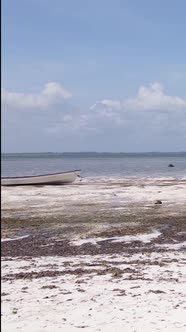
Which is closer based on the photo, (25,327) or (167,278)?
(25,327)

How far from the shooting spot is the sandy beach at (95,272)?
7.75m

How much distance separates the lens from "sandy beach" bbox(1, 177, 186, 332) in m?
7.75

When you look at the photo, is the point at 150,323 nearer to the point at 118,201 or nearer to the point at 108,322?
the point at 108,322

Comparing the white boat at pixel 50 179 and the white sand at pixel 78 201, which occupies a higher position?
the white boat at pixel 50 179

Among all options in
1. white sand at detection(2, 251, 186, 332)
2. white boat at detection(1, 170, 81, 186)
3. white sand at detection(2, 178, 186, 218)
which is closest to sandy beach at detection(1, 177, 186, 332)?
white sand at detection(2, 251, 186, 332)

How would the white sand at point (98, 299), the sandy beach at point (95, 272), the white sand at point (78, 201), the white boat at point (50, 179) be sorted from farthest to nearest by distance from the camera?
the white boat at point (50, 179)
the white sand at point (78, 201)
the sandy beach at point (95, 272)
the white sand at point (98, 299)

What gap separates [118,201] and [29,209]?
650 centimetres

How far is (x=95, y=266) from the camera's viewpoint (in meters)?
11.7

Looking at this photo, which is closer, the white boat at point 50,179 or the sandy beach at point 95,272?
A: the sandy beach at point 95,272

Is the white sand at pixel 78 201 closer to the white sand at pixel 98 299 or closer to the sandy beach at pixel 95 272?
the sandy beach at pixel 95 272

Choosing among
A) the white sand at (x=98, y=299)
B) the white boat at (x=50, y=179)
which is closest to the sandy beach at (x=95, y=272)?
the white sand at (x=98, y=299)

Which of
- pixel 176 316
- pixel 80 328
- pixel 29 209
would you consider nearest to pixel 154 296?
pixel 176 316

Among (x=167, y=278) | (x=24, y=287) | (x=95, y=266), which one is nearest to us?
(x=24, y=287)

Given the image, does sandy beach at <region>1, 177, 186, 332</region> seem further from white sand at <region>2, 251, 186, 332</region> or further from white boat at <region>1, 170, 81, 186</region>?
white boat at <region>1, 170, 81, 186</region>
